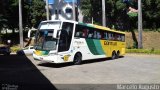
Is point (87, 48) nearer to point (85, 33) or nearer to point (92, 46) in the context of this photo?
point (92, 46)

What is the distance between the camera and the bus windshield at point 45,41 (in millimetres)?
21703

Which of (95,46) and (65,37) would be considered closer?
(65,37)

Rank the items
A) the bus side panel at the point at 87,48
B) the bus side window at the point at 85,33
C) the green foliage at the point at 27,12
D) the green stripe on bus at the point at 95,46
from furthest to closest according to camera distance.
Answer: the green foliage at the point at 27,12 → the green stripe on bus at the point at 95,46 → the bus side window at the point at 85,33 → the bus side panel at the point at 87,48

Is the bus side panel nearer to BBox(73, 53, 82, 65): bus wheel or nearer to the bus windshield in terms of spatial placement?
BBox(73, 53, 82, 65): bus wheel

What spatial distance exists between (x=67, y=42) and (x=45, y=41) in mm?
1531

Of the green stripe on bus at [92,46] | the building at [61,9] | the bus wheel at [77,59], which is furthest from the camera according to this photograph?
the building at [61,9]

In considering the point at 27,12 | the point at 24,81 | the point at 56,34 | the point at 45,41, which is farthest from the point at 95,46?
the point at 27,12

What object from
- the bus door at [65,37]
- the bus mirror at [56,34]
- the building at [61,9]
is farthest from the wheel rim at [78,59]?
the building at [61,9]

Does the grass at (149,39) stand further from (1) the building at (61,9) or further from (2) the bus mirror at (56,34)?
(2) the bus mirror at (56,34)

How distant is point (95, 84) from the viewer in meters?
15.1

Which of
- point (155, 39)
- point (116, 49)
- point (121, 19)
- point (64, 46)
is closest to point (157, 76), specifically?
point (64, 46)

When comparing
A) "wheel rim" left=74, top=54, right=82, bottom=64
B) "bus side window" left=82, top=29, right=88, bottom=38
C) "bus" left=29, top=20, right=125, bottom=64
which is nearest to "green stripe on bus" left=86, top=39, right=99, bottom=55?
"bus" left=29, top=20, right=125, bottom=64

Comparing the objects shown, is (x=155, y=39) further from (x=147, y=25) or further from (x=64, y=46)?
(x=64, y=46)

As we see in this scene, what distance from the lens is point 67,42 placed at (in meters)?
22.5
